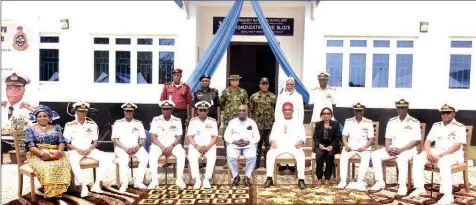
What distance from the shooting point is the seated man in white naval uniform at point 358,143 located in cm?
476

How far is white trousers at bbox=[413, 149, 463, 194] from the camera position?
168 inches

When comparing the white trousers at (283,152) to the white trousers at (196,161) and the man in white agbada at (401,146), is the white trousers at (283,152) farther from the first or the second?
the man in white agbada at (401,146)

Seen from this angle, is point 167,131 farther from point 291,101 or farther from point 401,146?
point 401,146

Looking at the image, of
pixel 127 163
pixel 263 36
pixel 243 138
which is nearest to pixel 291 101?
pixel 243 138

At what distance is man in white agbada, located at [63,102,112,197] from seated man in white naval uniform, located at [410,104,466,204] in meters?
3.62

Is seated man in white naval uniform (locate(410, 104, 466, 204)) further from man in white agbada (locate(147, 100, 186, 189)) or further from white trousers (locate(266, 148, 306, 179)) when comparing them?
man in white agbada (locate(147, 100, 186, 189))

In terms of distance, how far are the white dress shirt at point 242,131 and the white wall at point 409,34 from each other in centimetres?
283

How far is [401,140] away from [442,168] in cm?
63

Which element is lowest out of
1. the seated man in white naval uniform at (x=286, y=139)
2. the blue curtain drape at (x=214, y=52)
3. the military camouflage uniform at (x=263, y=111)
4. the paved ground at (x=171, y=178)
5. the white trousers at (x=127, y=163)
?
the paved ground at (x=171, y=178)

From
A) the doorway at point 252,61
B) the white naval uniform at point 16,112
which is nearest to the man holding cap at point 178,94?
the doorway at point 252,61

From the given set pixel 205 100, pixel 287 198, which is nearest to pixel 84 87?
pixel 205 100

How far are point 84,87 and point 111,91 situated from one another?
53 cm

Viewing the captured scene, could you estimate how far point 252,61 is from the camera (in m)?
8.45

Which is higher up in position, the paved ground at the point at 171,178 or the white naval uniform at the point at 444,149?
the white naval uniform at the point at 444,149
